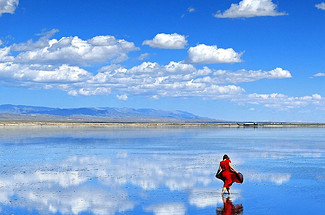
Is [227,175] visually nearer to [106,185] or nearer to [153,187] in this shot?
[153,187]

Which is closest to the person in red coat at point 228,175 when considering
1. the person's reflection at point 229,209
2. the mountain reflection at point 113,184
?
the mountain reflection at point 113,184

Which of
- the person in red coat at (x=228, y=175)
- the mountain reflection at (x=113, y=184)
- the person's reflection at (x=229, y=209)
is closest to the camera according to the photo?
the person's reflection at (x=229, y=209)

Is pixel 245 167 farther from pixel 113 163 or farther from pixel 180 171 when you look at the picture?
pixel 113 163

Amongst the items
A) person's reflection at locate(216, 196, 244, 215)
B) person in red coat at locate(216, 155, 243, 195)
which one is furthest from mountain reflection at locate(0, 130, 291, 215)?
person in red coat at locate(216, 155, 243, 195)

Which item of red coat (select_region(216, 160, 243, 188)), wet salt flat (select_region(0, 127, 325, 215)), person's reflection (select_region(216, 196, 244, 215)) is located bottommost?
person's reflection (select_region(216, 196, 244, 215))

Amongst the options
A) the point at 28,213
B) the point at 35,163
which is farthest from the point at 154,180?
the point at 35,163

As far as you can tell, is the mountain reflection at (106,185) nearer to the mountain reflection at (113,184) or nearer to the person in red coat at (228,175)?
the mountain reflection at (113,184)

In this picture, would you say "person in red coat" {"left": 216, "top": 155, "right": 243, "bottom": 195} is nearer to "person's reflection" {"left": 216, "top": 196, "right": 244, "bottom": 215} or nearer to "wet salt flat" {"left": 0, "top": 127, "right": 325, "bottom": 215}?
"wet salt flat" {"left": 0, "top": 127, "right": 325, "bottom": 215}

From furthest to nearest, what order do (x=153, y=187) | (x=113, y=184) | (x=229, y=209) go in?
(x=113, y=184)
(x=153, y=187)
(x=229, y=209)

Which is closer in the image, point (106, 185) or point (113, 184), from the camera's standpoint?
point (106, 185)

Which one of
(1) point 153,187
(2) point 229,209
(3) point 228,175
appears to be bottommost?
(2) point 229,209

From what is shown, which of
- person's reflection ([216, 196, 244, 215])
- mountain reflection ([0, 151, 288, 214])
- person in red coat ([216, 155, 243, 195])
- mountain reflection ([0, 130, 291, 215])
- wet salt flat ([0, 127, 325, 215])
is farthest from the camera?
person in red coat ([216, 155, 243, 195])

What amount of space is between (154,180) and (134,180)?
958 millimetres

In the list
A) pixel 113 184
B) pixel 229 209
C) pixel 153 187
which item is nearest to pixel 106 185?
pixel 113 184
